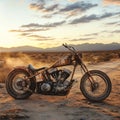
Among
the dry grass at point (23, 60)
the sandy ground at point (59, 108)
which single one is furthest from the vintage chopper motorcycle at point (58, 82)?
the dry grass at point (23, 60)

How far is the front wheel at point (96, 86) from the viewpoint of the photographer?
32.1ft

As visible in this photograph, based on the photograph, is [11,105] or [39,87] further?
[39,87]

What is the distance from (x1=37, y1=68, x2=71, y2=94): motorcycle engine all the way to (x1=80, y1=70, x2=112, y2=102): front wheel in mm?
484

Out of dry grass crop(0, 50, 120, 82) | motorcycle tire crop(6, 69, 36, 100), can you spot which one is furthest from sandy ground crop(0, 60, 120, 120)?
dry grass crop(0, 50, 120, 82)

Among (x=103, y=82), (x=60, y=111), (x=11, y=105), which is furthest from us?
(x=103, y=82)

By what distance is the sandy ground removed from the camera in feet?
26.2

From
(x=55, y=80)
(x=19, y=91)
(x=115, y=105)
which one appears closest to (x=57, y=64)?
(x=55, y=80)

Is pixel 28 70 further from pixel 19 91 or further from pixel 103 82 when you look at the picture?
pixel 103 82

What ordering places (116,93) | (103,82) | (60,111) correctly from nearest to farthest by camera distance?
(60,111) → (103,82) → (116,93)

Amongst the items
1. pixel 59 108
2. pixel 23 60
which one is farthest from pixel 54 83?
pixel 23 60

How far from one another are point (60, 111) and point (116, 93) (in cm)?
299

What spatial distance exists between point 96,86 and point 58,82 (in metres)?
1.03

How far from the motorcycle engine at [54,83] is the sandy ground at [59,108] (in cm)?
27

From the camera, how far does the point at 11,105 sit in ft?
30.1
